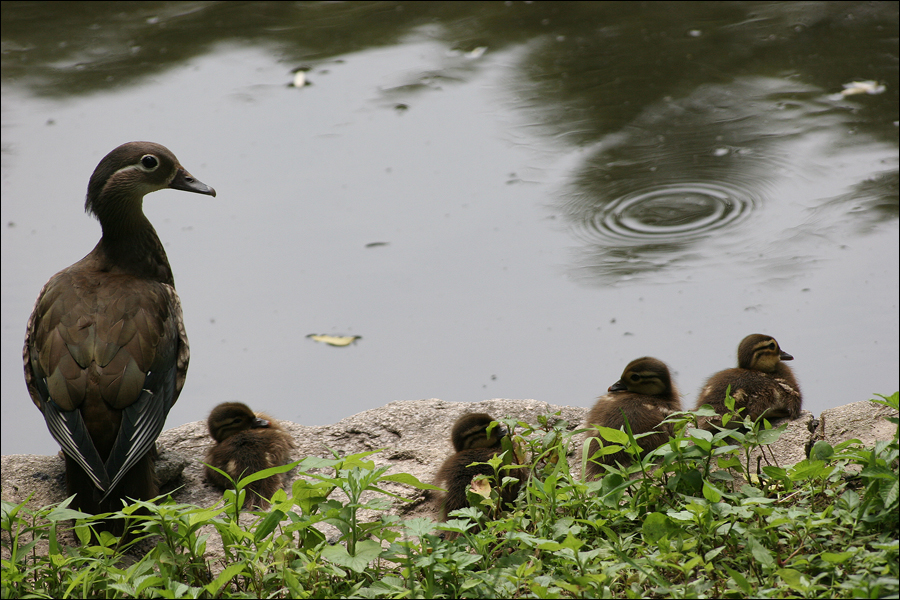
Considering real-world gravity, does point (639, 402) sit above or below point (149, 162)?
below

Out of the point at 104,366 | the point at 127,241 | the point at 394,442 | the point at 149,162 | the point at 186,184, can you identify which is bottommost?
the point at 394,442

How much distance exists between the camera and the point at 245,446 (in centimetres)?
351

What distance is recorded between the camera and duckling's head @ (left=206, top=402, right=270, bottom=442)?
362cm

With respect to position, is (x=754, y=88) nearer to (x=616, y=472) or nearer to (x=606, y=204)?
(x=606, y=204)

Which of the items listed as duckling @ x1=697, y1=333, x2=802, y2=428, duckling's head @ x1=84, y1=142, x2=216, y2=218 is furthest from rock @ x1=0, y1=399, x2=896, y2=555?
duckling's head @ x1=84, y1=142, x2=216, y2=218

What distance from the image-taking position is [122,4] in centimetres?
866

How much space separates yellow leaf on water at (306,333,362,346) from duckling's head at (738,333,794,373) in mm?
2159

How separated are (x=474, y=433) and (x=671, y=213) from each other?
2.89 m

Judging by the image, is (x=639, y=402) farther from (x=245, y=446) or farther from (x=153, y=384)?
(x=153, y=384)

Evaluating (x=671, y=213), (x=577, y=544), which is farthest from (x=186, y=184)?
(x=671, y=213)

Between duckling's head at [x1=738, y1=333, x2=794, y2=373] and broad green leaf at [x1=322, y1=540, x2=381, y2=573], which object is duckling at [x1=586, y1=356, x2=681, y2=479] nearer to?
duckling's head at [x1=738, y1=333, x2=794, y2=373]

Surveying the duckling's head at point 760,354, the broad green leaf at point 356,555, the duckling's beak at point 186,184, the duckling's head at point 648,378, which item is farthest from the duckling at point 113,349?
the duckling's head at point 760,354

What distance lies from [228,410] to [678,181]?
3.46 m

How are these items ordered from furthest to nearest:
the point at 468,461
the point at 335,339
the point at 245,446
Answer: the point at 335,339
the point at 245,446
the point at 468,461
